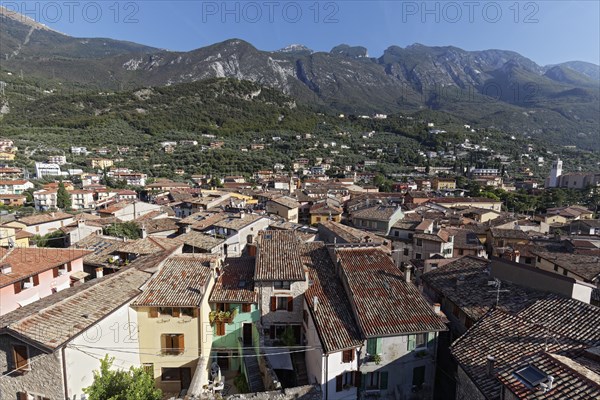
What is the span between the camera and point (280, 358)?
17.7 meters

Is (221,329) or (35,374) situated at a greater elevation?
(35,374)

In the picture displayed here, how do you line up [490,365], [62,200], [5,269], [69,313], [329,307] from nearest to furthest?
[490,365]
[69,313]
[329,307]
[5,269]
[62,200]

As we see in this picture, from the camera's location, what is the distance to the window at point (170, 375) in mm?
17984

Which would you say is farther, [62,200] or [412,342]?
[62,200]

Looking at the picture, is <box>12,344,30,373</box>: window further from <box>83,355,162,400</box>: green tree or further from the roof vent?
the roof vent

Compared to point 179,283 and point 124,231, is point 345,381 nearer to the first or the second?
point 179,283

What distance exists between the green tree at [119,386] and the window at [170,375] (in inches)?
161

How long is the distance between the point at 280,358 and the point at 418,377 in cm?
671

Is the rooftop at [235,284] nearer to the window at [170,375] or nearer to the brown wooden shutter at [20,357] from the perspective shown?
the window at [170,375]

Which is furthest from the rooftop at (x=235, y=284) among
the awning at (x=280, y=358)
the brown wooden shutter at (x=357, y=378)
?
the brown wooden shutter at (x=357, y=378)

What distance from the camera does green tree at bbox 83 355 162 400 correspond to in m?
13.1

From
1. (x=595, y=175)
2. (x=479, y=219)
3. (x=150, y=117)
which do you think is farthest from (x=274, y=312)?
(x=150, y=117)

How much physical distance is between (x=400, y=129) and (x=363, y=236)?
173 metres

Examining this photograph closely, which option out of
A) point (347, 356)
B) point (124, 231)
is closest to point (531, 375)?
point (347, 356)
